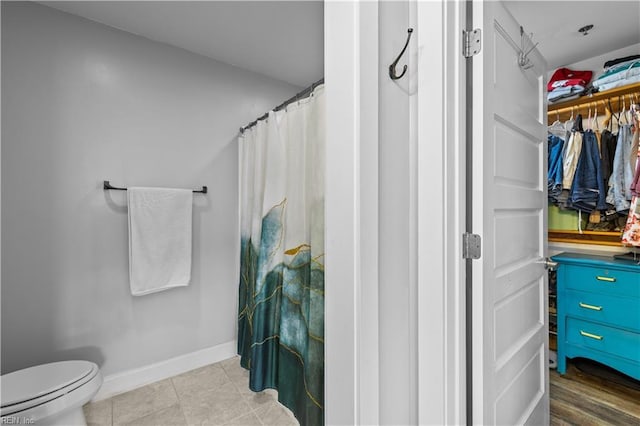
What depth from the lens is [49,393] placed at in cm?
137

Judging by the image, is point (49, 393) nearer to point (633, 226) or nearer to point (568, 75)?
point (633, 226)

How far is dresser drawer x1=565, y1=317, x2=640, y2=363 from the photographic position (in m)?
1.90

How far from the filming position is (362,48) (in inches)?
32.2

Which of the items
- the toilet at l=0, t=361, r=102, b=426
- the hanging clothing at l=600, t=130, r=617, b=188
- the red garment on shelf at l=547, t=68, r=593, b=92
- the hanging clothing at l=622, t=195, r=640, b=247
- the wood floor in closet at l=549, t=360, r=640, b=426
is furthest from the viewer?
the red garment on shelf at l=547, t=68, r=593, b=92

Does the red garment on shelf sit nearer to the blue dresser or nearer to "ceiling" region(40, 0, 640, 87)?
"ceiling" region(40, 0, 640, 87)

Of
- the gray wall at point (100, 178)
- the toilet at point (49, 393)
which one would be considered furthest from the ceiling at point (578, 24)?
the toilet at point (49, 393)

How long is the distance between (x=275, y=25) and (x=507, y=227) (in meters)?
1.83

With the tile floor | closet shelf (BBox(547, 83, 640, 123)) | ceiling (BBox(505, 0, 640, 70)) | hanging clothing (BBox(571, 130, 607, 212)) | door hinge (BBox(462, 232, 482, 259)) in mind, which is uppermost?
ceiling (BBox(505, 0, 640, 70))

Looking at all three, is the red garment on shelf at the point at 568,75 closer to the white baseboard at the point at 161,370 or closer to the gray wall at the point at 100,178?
the gray wall at the point at 100,178

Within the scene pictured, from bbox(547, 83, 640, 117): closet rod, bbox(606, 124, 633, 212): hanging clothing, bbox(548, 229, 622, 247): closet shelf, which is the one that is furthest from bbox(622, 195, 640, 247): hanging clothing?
bbox(547, 83, 640, 117): closet rod

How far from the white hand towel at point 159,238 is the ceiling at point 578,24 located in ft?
8.15

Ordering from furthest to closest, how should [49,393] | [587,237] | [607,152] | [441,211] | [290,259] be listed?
[587,237] < [607,152] < [290,259] < [49,393] < [441,211]

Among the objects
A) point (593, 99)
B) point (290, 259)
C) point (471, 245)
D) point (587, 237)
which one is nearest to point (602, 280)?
point (587, 237)

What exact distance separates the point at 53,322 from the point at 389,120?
2.21m
